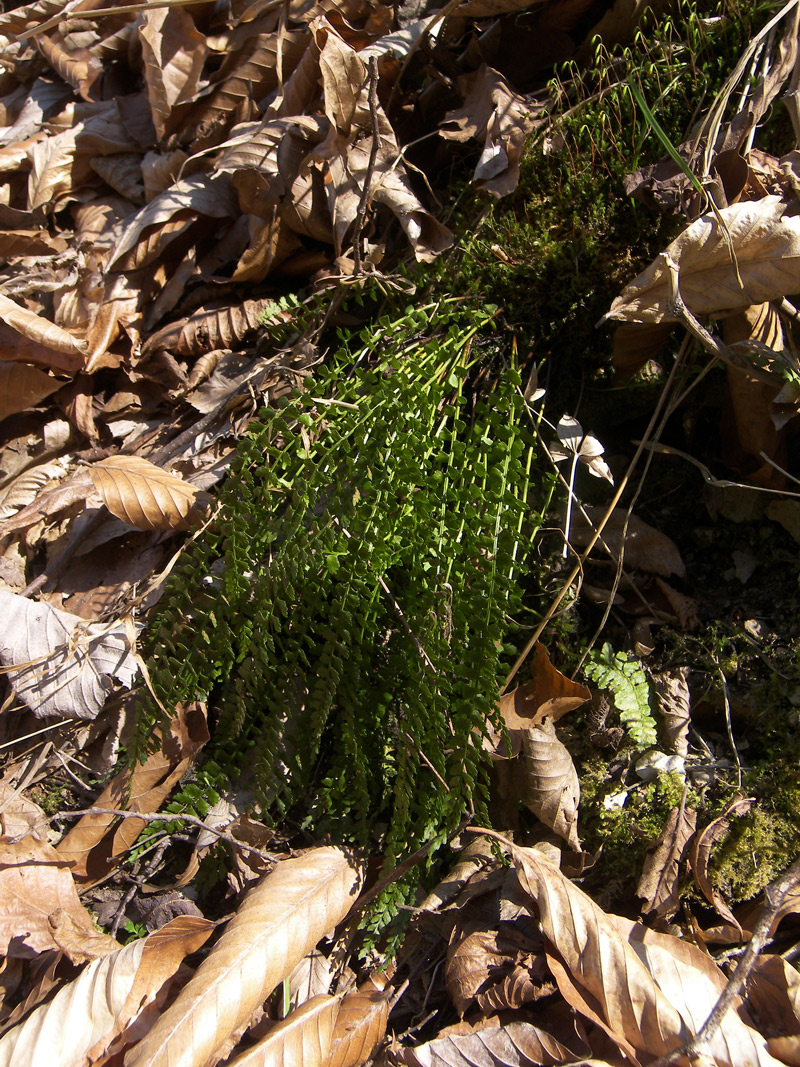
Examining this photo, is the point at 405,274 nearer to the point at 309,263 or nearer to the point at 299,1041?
the point at 309,263

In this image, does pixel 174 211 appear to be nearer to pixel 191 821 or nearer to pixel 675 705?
pixel 191 821

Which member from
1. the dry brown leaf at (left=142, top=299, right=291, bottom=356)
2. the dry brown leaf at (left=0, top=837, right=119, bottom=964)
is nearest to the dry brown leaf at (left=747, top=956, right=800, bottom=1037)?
the dry brown leaf at (left=0, top=837, right=119, bottom=964)

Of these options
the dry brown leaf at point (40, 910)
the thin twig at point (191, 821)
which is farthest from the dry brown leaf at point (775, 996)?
the dry brown leaf at point (40, 910)

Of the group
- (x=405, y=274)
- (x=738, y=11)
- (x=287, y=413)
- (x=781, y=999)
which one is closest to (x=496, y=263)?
(x=405, y=274)

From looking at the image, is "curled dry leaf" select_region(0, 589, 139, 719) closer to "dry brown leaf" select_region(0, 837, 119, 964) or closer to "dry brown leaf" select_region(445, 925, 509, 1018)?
"dry brown leaf" select_region(0, 837, 119, 964)

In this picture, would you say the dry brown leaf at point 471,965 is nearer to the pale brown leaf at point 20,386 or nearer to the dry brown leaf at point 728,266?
the dry brown leaf at point 728,266

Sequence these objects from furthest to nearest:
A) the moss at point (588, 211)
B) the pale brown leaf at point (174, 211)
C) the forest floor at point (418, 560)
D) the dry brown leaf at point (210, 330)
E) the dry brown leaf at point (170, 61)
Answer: the dry brown leaf at point (170, 61)
the pale brown leaf at point (174, 211)
the dry brown leaf at point (210, 330)
the moss at point (588, 211)
the forest floor at point (418, 560)
